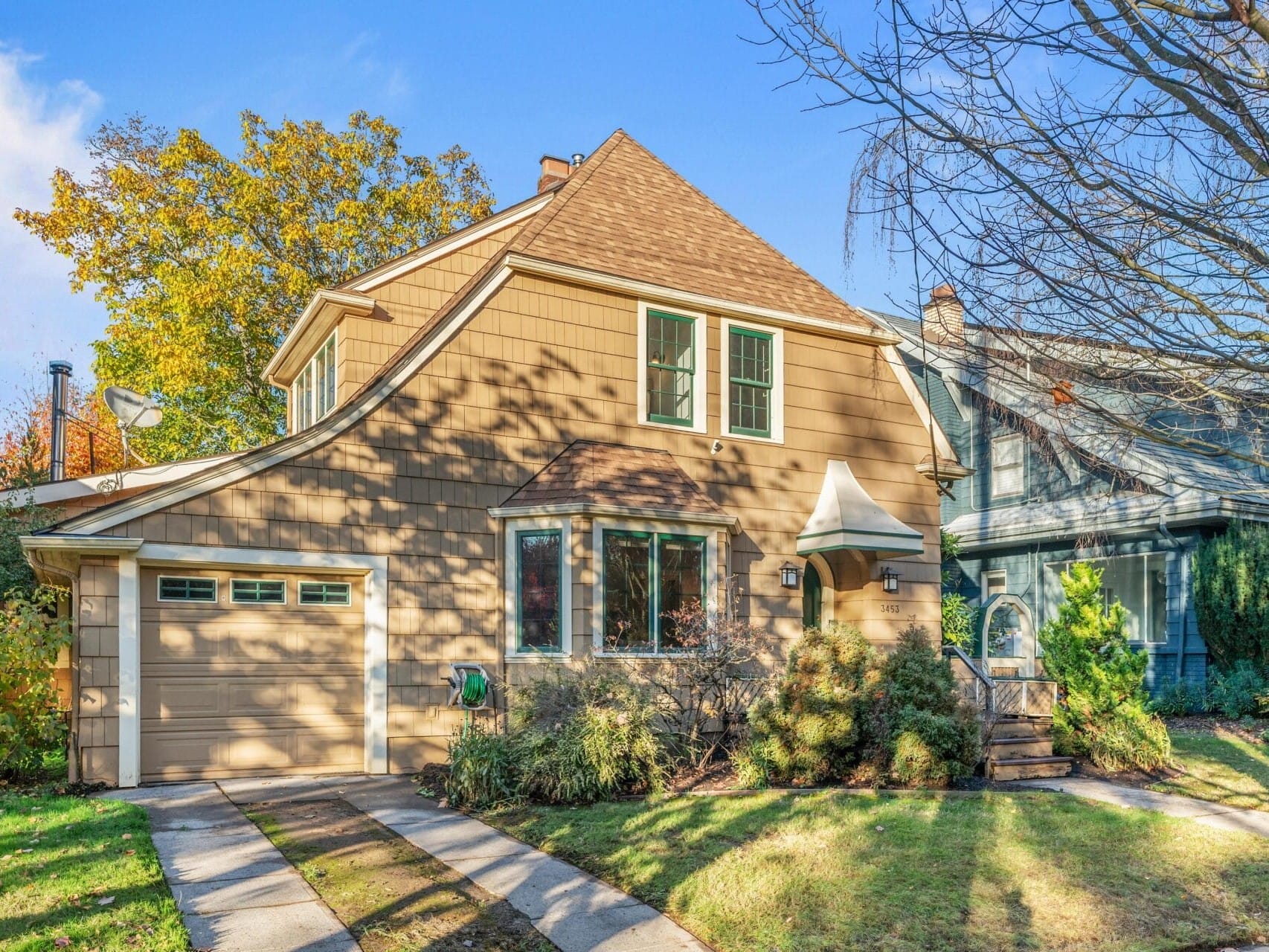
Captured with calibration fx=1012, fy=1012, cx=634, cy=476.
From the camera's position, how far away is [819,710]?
31.2 feet

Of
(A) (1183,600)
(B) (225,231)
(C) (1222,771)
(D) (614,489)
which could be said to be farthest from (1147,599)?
(B) (225,231)

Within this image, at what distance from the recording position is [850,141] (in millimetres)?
4449

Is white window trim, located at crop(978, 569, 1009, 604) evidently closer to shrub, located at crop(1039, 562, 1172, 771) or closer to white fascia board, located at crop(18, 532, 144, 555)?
shrub, located at crop(1039, 562, 1172, 771)

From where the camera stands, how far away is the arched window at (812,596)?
13.9m

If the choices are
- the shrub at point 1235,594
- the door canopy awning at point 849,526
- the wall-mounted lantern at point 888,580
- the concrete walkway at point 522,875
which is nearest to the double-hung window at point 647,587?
the door canopy awning at point 849,526

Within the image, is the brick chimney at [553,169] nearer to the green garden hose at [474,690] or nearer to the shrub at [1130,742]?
the green garden hose at [474,690]

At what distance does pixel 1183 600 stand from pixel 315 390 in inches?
560

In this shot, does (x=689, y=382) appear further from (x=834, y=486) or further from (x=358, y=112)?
(x=358, y=112)

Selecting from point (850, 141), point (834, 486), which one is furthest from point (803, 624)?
point (850, 141)

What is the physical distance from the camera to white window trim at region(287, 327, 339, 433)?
13.2m

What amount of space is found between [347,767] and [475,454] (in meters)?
3.66

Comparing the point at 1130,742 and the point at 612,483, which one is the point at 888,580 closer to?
the point at 1130,742

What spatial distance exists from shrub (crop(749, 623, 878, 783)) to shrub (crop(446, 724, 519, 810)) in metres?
2.41

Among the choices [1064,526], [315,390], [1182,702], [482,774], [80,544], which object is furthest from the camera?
[1064,526]
